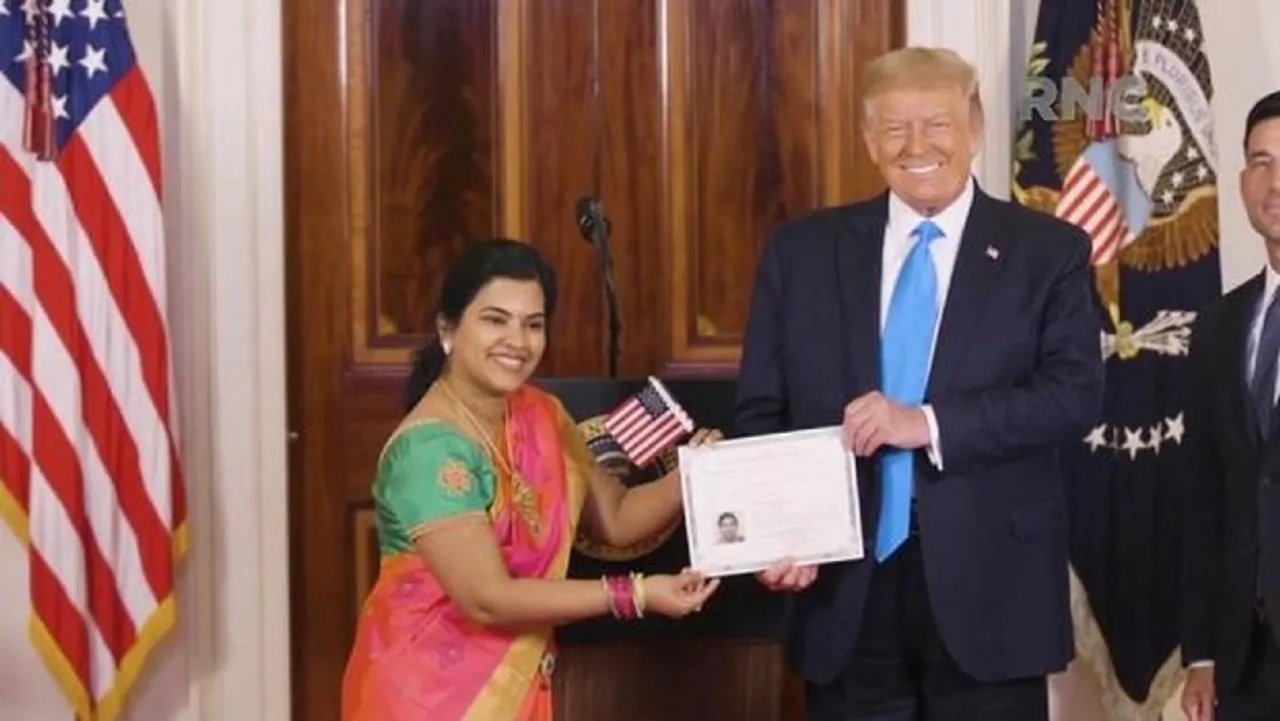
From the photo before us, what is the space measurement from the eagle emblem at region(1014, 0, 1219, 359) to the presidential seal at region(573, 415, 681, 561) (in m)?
1.17

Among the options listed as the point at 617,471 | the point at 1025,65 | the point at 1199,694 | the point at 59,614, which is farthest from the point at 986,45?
the point at 59,614

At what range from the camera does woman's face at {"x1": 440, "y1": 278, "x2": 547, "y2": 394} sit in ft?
7.04

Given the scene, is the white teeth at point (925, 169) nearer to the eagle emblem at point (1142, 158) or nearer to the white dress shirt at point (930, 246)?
Answer: the white dress shirt at point (930, 246)

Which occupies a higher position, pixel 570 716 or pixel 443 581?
pixel 443 581

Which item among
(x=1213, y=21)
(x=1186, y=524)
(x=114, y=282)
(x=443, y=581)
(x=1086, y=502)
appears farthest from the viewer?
(x=1213, y=21)

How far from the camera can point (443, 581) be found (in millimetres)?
2074

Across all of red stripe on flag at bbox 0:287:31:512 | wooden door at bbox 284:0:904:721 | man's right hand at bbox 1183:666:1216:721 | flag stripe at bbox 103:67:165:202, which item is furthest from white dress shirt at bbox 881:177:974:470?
red stripe on flag at bbox 0:287:31:512

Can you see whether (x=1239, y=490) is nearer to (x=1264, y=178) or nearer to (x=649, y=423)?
(x=1264, y=178)

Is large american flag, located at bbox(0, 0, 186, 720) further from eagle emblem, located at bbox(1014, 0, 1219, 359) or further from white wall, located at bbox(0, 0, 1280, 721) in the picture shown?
eagle emblem, located at bbox(1014, 0, 1219, 359)

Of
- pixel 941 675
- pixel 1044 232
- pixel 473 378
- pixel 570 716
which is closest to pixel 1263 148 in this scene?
pixel 1044 232

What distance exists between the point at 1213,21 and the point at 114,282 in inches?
93.2

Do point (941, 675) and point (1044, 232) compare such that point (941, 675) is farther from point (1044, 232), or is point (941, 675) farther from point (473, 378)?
point (473, 378)

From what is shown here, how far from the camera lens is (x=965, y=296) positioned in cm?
209

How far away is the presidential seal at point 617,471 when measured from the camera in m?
2.41
